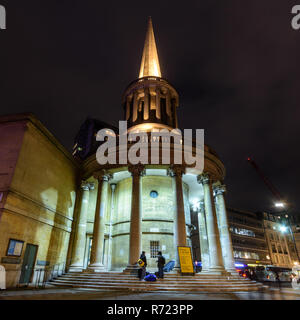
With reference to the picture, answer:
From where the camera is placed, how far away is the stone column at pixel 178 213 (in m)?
16.6

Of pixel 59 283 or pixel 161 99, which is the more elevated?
pixel 161 99

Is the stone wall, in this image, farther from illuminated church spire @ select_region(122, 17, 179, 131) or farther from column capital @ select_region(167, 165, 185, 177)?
illuminated church spire @ select_region(122, 17, 179, 131)

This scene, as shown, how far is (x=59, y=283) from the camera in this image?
15461 millimetres

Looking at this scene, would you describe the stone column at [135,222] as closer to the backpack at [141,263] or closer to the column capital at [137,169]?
the column capital at [137,169]

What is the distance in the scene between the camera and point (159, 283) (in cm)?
1334

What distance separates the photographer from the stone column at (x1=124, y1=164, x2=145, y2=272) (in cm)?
1575

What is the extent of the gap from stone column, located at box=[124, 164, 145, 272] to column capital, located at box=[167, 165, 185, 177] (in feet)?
8.04

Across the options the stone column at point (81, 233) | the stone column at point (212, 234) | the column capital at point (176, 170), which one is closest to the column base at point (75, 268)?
the stone column at point (81, 233)

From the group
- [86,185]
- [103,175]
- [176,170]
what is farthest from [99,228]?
[176,170]

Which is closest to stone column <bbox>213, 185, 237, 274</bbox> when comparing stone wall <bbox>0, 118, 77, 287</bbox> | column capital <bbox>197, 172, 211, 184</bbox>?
column capital <bbox>197, 172, 211, 184</bbox>

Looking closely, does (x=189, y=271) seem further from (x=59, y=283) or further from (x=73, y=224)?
(x=73, y=224)

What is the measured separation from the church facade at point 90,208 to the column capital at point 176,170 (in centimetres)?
9
